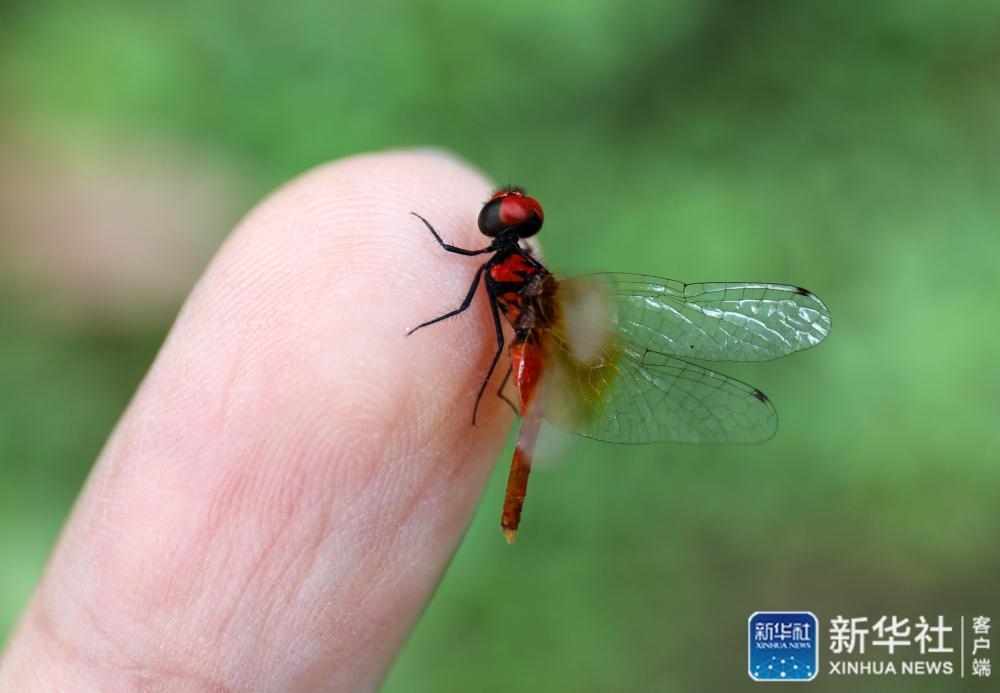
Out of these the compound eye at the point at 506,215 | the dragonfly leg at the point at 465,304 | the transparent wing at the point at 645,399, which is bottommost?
the transparent wing at the point at 645,399

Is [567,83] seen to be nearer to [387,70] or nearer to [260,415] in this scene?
[387,70]

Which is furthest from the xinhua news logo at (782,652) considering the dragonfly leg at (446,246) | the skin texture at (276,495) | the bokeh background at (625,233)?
the dragonfly leg at (446,246)

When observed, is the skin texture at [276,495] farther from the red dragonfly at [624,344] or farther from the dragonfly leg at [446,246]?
the red dragonfly at [624,344]

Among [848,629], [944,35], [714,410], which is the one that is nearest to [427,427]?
[714,410]

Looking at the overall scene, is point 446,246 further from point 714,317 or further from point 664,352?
point 714,317

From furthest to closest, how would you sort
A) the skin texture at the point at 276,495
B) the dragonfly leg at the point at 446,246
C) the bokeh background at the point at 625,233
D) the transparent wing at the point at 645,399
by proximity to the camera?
the bokeh background at the point at 625,233 → the transparent wing at the point at 645,399 → the dragonfly leg at the point at 446,246 → the skin texture at the point at 276,495

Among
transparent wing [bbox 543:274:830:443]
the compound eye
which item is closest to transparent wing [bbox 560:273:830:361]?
transparent wing [bbox 543:274:830:443]

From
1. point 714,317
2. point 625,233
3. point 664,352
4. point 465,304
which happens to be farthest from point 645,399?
point 625,233

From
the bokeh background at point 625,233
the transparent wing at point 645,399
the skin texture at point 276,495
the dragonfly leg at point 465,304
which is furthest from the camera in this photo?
the bokeh background at point 625,233
